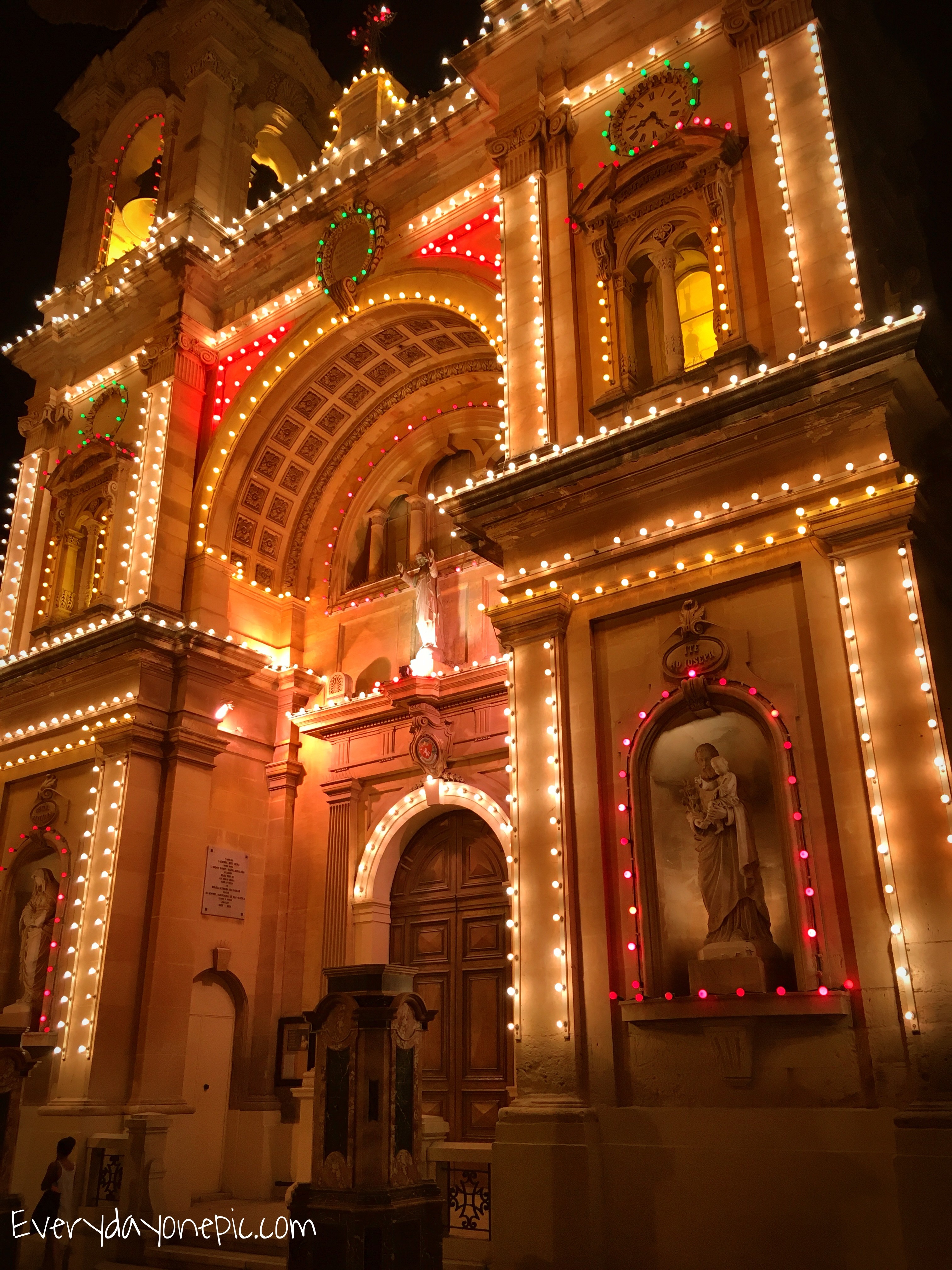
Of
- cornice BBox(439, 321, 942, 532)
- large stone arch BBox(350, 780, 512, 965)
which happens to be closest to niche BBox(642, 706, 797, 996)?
cornice BBox(439, 321, 942, 532)

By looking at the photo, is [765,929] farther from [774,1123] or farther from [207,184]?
[207,184]

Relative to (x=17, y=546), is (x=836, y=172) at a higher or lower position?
lower

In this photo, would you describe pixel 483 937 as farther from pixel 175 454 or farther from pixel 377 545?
pixel 175 454

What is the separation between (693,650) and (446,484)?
7.35 m

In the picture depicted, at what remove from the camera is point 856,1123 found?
711 cm

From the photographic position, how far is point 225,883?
14.1 metres

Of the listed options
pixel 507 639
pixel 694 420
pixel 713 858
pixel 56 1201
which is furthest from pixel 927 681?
pixel 56 1201

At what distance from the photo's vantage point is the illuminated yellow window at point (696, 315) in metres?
10.8

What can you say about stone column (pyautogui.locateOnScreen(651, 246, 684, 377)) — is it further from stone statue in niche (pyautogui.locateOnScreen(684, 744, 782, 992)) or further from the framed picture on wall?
the framed picture on wall

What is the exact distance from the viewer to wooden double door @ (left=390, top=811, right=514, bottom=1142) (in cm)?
1216

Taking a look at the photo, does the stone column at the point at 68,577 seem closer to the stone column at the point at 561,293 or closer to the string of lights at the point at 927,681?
the stone column at the point at 561,293

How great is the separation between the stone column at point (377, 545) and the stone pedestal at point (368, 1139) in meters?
8.12

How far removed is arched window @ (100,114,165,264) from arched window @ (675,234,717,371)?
41.1ft

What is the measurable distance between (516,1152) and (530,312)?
8.07m
